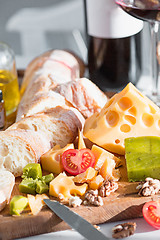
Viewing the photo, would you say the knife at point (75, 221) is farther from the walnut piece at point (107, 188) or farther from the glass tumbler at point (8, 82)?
the glass tumbler at point (8, 82)

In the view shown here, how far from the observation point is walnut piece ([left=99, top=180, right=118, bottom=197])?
3.59 feet

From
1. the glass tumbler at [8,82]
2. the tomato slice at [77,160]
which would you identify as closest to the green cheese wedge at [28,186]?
the tomato slice at [77,160]

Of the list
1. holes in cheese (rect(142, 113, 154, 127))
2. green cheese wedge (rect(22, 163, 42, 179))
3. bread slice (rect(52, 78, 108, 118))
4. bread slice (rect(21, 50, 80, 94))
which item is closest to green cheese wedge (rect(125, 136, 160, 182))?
holes in cheese (rect(142, 113, 154, 127))

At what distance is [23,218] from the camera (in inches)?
40.4

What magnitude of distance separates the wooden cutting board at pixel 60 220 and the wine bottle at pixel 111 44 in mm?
738

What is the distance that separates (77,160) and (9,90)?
1.90ft

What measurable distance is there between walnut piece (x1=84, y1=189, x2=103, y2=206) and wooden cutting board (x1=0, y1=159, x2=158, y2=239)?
0.5 inches

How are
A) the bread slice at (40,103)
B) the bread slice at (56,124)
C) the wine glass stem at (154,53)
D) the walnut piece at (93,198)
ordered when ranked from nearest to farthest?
the walnut piece at (93,198), the bread slice at (56,124), the bread slice at (40,103), the wine glass stem at (154,53)

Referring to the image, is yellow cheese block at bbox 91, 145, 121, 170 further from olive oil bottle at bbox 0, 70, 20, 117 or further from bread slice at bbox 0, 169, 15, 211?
olive oil bottle at bbox 0, 70, 20, 117

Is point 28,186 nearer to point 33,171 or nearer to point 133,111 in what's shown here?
point 33,171

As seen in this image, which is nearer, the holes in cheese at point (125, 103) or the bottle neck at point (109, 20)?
the holes in cheese at point (125, 103)

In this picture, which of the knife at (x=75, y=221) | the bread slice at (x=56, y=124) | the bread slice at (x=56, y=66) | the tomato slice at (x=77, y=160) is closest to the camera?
the knife at (x=75, y=221)

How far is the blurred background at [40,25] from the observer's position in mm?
2416

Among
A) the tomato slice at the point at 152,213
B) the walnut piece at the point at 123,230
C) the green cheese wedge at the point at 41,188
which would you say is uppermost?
the green cheese wedge at the point at 41,188
